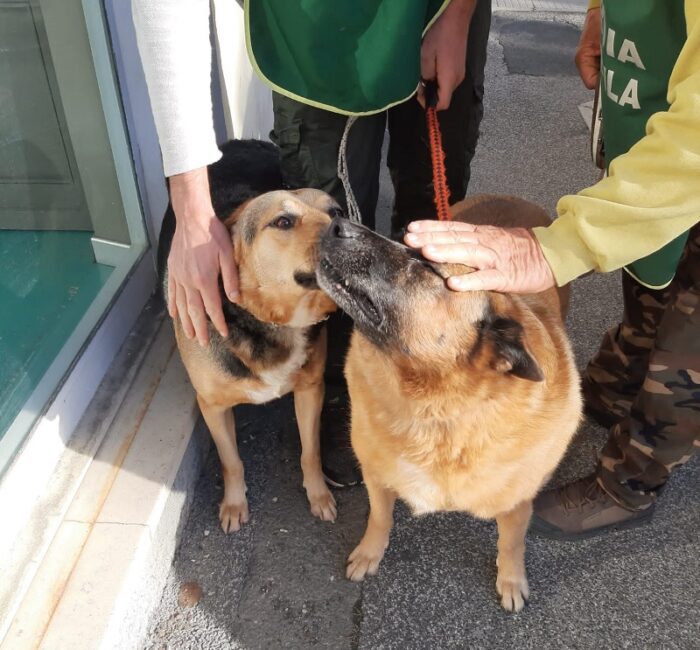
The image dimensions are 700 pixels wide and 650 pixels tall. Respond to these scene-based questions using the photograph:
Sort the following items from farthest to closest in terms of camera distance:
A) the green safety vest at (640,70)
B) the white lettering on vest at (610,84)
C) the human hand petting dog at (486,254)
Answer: the white lettering on vest at (610,84) < the green safety vest at (640,70) < the human hand petting dog at (486,254)

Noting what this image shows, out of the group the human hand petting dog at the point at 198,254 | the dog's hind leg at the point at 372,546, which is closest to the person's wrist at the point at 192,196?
the human hand petting dog at the point at 198,254

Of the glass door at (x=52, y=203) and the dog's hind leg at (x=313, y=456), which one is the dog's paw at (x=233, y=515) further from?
the glass door at (x=52, y=203)

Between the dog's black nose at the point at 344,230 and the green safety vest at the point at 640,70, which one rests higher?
the green safety vest at the point at 640,70

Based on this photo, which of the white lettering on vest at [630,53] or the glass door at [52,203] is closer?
the white lettering on vest at [630,53]

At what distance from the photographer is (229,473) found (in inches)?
100

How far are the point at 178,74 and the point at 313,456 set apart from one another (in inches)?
58.4

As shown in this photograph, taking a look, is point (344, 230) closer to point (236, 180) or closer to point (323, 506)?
point (236, 180)

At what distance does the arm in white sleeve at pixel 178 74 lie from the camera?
178 cm

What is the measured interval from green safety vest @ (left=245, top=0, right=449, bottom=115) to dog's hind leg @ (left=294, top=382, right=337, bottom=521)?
1074 millimetres

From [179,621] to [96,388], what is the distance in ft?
3.24

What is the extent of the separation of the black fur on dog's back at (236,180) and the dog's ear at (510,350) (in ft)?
4.08

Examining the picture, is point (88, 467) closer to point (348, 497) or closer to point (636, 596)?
point (348, 497)

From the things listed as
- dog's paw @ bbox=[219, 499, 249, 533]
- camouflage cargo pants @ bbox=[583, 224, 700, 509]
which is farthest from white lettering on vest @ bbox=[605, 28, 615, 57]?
dog's paw @ bbox=[219, 499, 249, 533]

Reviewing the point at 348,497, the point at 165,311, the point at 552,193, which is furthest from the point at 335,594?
the point at 552,193
